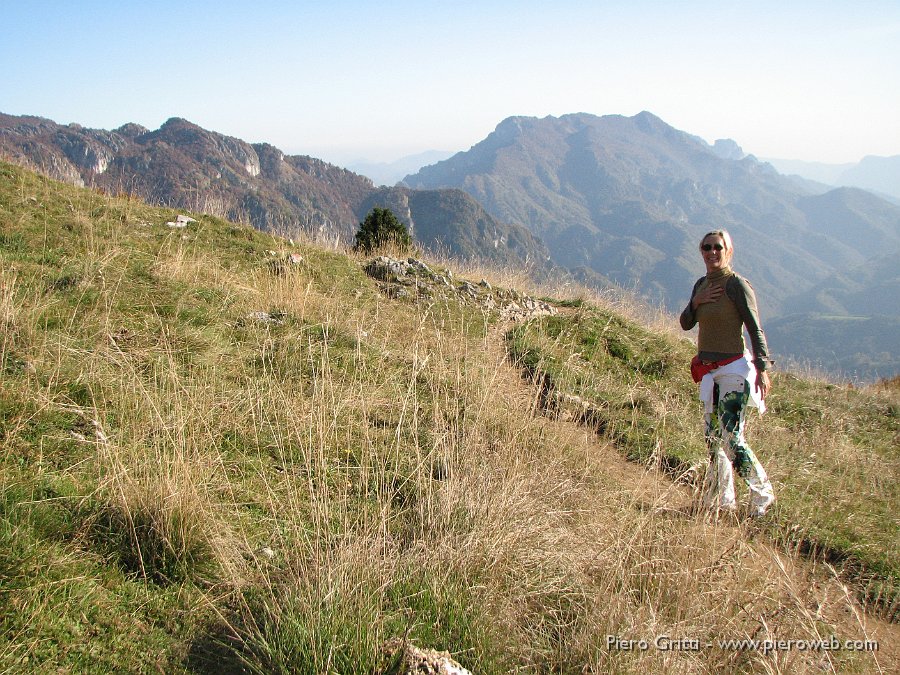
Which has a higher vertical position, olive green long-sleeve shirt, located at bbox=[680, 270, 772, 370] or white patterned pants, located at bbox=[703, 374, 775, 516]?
olive green long-sleeve shirt, located at bbox=[680, 270, 772, 370]

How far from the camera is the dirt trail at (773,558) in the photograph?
2572mm

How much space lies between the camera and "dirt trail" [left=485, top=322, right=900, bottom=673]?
2.57 m

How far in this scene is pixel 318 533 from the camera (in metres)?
2.16

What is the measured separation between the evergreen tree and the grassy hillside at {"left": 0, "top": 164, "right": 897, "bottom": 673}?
22.2ft

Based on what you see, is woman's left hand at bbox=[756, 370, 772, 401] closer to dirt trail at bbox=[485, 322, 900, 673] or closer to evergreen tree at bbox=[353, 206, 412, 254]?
dirt trail at bbox=[485, 322, 900, 673]

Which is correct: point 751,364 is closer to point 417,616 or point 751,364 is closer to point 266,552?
point 417,616

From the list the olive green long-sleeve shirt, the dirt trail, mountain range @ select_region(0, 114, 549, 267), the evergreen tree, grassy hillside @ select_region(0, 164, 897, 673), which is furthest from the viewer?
mountain range @ select_region(0, 114, 549, 267)

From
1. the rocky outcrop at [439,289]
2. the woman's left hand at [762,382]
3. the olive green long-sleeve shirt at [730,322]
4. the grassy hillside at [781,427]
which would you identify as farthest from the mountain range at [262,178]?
the woman's left hand at [762,382]

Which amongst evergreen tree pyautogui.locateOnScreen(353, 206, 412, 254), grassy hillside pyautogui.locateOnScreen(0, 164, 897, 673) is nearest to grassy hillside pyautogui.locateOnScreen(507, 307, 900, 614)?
grassy hillside pyautogui.locateOnScreen(0, 164, 897, 673)

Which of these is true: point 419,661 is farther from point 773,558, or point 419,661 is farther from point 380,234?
point 380,234

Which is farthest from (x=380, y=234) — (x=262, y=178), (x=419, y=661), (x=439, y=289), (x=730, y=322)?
(x=262, y=178)

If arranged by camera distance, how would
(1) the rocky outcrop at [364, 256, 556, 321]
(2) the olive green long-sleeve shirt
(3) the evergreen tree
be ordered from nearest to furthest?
1. (2) the olive green long-sleeve shirt
2. (1) the rocky outcrop at [364, 256, 556, 321]
3. (3) the evergreen tree

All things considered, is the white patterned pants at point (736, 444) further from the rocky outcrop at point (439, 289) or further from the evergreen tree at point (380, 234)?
the evergreen tree at point (380, 234)

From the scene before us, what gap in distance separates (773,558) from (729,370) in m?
1.66
